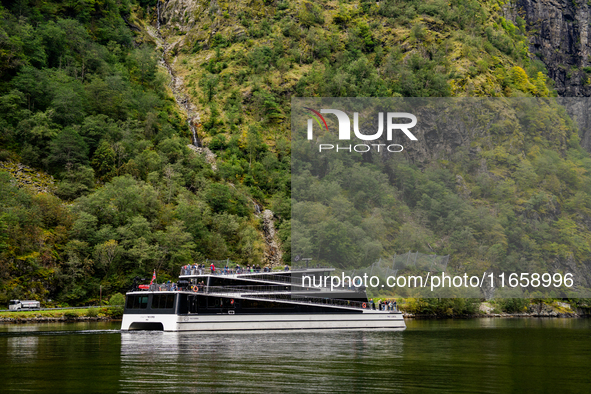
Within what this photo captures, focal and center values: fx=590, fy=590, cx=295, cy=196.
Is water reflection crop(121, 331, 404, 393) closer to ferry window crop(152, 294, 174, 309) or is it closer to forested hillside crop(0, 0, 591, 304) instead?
ferry window crop(152, 294, 174, 309)

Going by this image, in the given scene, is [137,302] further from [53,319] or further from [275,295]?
[53,319]

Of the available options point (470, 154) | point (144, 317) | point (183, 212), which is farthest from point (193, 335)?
point (470, 154)

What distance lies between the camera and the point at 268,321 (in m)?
65.7

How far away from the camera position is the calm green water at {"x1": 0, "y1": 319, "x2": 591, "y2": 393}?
27.5m

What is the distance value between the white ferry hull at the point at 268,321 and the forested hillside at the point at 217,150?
33.6 meters

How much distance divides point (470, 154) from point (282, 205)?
66229 mm

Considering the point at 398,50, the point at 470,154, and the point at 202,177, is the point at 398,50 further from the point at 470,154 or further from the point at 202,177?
the point at 202,177

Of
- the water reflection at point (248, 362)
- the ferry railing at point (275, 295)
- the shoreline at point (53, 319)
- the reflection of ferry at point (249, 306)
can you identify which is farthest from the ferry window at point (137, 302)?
the shoreline at point (53, 319)

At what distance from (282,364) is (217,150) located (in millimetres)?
123243

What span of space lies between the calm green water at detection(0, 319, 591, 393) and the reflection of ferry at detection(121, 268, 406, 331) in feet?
18.0

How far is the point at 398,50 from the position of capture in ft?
629

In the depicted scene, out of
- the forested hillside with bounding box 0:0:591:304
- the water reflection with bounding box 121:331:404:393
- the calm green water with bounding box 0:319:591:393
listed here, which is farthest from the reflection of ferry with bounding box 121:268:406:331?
the forested hillside with bounding box 0:0:591:304

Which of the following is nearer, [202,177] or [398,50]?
[202,177]

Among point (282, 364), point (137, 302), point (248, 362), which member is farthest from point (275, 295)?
point (282, 364)
